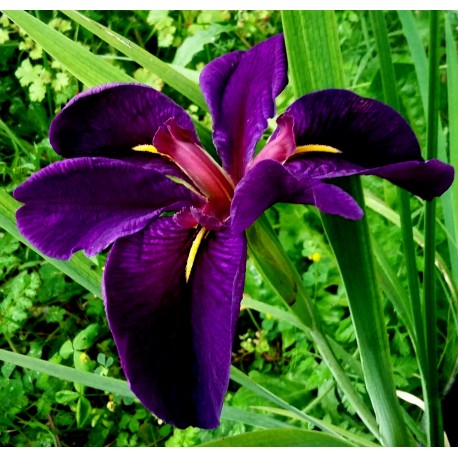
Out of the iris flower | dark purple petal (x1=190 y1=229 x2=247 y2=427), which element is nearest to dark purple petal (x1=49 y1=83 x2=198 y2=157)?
the iris flower

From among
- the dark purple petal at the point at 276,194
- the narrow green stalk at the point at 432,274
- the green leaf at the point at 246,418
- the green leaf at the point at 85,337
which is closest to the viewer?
the dark purple petal at the point at 276,194

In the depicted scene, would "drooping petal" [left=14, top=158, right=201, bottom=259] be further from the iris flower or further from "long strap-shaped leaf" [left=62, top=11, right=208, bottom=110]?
"long strap-shaped leaf" [left=62, top=11, right=208, bottom=110]

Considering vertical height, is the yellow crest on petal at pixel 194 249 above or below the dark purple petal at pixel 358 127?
below

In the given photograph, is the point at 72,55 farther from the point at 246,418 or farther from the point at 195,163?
the point at 246,418

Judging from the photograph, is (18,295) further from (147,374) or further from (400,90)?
(400,90)

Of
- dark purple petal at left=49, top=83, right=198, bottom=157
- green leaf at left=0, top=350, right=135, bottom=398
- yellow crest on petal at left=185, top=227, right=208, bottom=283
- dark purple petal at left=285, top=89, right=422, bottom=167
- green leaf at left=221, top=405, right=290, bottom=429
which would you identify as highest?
dark purple petal at left=49, top=83, right=198, bottom=157

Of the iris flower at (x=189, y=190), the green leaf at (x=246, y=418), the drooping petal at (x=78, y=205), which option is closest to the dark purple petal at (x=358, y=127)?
the iris flower at (x=189, y=190)

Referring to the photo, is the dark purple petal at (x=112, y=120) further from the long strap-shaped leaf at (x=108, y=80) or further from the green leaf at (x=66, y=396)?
the green leaf at (x=66, y=396)

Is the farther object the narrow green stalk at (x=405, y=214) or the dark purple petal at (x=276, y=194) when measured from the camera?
the narrow green stalk at (x=405, y=214)
